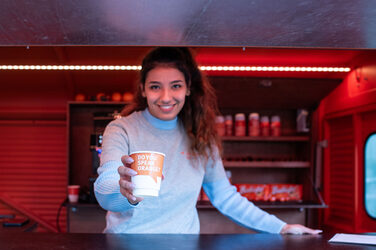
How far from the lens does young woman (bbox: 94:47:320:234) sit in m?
1.91

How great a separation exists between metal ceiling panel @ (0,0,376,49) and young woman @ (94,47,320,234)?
1.55 feet

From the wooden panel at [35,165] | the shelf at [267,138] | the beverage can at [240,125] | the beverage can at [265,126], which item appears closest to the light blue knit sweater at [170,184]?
the shelf at [267,138]

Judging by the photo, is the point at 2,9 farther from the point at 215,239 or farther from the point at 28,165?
the point at 28,165

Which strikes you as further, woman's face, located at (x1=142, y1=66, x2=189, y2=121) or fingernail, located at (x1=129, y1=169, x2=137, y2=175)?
woman's face, located at (x1=142, y1=66, x2=189, y2=121)

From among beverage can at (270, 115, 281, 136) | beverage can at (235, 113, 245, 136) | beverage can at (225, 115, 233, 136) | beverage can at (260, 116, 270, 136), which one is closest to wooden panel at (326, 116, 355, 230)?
beverage can at (270, 115, 281, 136)

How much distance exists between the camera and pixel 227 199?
223cm

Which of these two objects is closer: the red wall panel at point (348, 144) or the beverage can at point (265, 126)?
the red wall panel at point (348, 144)

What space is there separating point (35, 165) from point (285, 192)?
412cm

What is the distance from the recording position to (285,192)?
17.1ft

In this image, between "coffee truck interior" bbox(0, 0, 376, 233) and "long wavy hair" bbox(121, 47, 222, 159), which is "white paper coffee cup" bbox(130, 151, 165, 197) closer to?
"long wavy hair" bbox(121, 47, 222, 159)

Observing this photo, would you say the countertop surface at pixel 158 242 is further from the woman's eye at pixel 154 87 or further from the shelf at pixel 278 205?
the shelf at pixel 278 205

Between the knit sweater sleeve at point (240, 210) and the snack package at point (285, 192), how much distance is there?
9.96 feet

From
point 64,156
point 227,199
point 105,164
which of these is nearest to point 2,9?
point 105,164

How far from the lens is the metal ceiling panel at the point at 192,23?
1.25 metres
